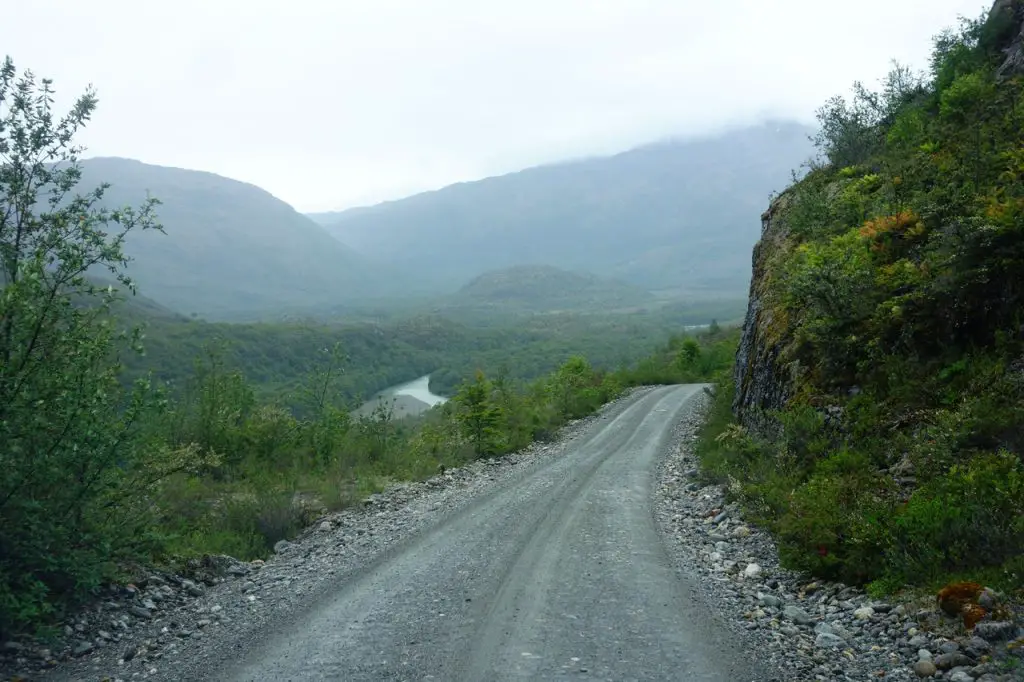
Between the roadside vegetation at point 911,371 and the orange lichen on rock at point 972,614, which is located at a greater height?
the roadside vegetation at point 911,371

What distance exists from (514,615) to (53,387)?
5301 millimetres

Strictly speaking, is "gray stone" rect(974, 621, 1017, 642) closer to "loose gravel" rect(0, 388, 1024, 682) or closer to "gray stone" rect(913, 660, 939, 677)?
"loose gravel" rect(0, 388, 1024, 682)

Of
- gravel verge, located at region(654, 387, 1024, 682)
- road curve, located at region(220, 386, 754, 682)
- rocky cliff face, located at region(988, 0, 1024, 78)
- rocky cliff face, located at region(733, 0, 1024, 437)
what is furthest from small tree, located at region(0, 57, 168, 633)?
rocky cliff face, located at region(988, 0, 1024, 78)

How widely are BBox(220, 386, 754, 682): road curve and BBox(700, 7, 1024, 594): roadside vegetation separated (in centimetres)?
192

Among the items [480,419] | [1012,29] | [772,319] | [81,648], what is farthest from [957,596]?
[1012,29]

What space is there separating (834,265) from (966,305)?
2871 mm

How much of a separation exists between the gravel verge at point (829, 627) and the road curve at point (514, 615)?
0.36 meters

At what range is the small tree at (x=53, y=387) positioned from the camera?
21.0 ft

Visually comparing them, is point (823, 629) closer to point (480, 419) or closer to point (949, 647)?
point (949, 647)

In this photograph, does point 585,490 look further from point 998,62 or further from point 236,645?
point 998,62

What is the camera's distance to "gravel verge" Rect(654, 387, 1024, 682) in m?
4.89

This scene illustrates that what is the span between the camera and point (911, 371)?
362 inches

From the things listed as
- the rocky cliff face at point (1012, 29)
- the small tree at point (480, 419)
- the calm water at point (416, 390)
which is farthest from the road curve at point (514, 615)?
the calm water at point (416, 390)

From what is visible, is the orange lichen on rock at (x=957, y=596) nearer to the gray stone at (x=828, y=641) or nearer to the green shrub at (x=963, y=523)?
the green shrub at (x=963, y=523)
